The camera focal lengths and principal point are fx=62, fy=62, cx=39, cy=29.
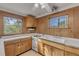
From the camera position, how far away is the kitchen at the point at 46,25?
0.83 metres

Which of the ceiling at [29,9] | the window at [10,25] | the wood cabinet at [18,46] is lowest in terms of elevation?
the wood cabinet at [18,46]

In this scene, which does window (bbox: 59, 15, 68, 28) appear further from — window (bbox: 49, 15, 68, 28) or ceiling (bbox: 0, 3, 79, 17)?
ceiling (bbox: 0, 3, 79, 17)

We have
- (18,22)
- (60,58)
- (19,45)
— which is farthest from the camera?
(19,45)

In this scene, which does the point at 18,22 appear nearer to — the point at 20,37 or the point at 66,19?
the point at 20,37

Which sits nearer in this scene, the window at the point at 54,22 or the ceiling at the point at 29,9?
the ceiling at the point at 29,9

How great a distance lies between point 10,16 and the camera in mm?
866

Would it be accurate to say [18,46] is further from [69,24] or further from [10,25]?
[69,24]

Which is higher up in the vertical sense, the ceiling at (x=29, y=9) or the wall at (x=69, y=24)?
the ceiling at (x=29, y=9)

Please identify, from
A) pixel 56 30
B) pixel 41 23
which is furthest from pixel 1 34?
pixel 56 30

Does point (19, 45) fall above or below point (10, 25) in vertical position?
below

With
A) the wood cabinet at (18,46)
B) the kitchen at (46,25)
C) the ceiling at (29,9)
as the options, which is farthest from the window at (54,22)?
the wood cabinet at (18,46)

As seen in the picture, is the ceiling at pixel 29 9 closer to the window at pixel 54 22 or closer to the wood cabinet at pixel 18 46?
the window at pixel 54 22

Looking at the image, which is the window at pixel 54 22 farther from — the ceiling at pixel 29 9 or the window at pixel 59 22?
the ceiling at pixel 29 9

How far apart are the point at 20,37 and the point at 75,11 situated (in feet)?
3.19
